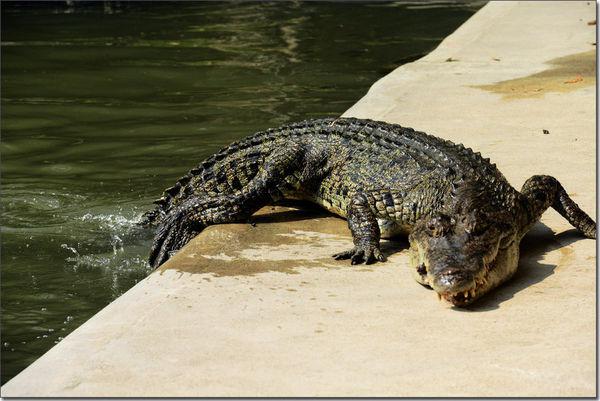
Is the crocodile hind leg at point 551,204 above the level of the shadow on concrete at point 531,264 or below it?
above

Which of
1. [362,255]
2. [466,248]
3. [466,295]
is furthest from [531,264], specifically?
[362,255]

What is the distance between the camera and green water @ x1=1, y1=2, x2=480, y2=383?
6977 mm

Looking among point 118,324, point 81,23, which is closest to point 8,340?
point 118,324

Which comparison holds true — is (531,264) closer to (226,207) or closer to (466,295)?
(466,295)

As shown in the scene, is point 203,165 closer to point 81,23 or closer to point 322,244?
point 322,244

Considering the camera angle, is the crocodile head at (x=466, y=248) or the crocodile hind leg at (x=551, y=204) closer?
the crocodile head at (x=466, y=248)

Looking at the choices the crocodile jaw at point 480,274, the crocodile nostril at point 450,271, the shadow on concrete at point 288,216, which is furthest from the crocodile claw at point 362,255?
the shadow on concrete at point 288,216

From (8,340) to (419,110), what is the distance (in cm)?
469

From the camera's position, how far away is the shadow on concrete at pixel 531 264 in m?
5.01

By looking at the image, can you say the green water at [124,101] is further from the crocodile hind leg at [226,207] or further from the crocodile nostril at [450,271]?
the crocodile nostril at [450,271]

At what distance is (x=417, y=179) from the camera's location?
6125 mm

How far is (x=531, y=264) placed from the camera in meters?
5.50

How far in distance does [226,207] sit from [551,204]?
206cm

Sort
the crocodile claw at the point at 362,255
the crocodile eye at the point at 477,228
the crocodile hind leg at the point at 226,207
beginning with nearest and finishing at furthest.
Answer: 1. the crocodile eye at the point at 477,228
2. the crocodile claw at the point at 362,255
3. the crocodile hind leg at the point at 226,207
